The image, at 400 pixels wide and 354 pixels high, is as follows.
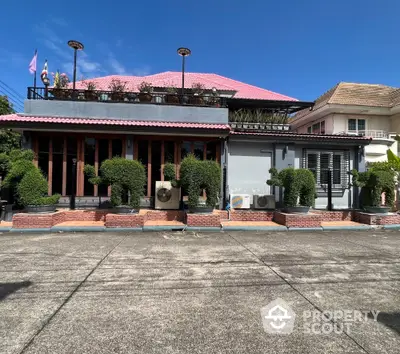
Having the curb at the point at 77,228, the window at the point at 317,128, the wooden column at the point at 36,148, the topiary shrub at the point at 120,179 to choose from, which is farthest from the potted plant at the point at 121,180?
the window at the point at 317,128

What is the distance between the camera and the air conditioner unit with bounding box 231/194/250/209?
11.6 metres

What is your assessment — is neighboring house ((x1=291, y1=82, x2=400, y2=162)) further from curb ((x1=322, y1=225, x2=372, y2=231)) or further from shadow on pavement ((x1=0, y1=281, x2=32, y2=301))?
shadow on pavement ((x1=0, y1=281, x2=32, y2=301))

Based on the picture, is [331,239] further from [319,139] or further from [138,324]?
[138,324]

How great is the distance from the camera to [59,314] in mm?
3230

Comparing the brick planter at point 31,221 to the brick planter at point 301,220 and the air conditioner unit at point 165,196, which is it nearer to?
the air conditioner unit at point 165,196

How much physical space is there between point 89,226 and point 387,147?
16.3 meters

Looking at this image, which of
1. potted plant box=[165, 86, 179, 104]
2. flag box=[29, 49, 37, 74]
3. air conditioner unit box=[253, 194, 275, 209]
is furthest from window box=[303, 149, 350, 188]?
flag box=[29, 49, 37, 74]

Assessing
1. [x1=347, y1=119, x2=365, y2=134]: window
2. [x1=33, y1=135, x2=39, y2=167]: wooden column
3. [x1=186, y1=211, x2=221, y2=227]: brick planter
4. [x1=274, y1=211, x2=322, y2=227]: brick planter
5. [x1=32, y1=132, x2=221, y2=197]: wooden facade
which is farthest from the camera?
[x1=347, y1=119, x2=365, y2=134]: window

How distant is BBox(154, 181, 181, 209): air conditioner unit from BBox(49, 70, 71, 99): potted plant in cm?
589

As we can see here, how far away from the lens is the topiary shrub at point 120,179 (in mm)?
9039

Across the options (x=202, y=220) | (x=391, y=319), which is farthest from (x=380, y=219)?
(x=391, y=319)

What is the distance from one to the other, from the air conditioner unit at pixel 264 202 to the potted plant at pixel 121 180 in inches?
205

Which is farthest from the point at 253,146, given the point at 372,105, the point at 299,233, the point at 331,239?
the point at 372,105

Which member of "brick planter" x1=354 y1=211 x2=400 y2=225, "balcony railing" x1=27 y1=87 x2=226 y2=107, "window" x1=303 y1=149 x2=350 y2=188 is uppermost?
"balcony railing" x1=27 y1=87 x2=226 y2=107
